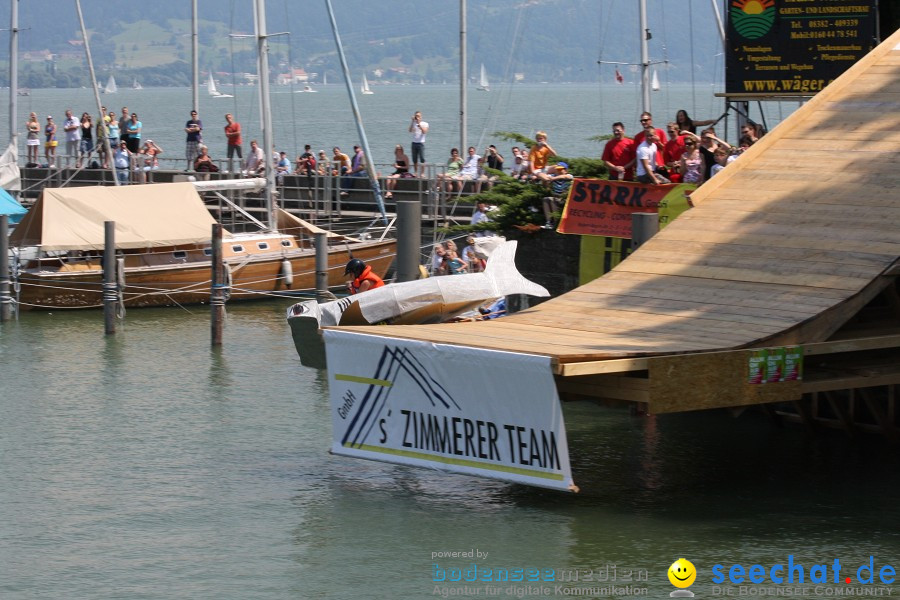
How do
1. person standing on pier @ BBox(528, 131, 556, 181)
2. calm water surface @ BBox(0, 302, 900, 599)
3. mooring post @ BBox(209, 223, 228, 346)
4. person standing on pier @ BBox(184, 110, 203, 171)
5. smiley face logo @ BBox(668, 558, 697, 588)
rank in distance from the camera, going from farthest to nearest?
person standing on pier @ BBox(184, 110, 203, 171), person standing on pier @ BBox(528, 131, 556, 181), mooring post @ BBox(209, 223, 228, 346), calm water surface @ BBox(0, 302, 900, 599), smiley face logo @ BBox(668, 558, 697, 588)

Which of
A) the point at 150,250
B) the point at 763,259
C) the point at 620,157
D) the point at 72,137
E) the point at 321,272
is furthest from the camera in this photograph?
the point at 72,137

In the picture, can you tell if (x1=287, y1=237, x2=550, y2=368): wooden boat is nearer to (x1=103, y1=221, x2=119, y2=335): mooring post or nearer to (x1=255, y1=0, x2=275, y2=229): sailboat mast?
(x1=103, y1=221, x2=119, y2=335): mooring post

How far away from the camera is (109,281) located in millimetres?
27922

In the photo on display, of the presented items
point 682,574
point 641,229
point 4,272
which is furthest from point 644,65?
point 682,574

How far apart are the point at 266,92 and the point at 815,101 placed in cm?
1572

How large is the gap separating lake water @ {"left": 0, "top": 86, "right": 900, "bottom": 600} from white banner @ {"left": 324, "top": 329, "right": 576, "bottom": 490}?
65 centimetres

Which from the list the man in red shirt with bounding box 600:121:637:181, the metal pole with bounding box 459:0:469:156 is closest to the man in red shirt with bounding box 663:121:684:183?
the man in red shirt with bounding box 600:121:637:181

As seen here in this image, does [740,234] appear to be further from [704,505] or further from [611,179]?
[611,179]

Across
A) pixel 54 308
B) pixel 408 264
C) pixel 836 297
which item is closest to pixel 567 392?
pixel 836 297

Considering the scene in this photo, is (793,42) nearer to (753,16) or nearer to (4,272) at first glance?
(753,16)

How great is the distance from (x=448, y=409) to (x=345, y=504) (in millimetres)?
1712

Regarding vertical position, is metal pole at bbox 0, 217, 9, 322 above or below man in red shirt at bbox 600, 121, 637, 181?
below

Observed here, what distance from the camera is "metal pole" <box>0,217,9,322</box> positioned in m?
28.9

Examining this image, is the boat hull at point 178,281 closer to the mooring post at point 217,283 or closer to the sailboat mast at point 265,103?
the sailboat mast at point 265,103
